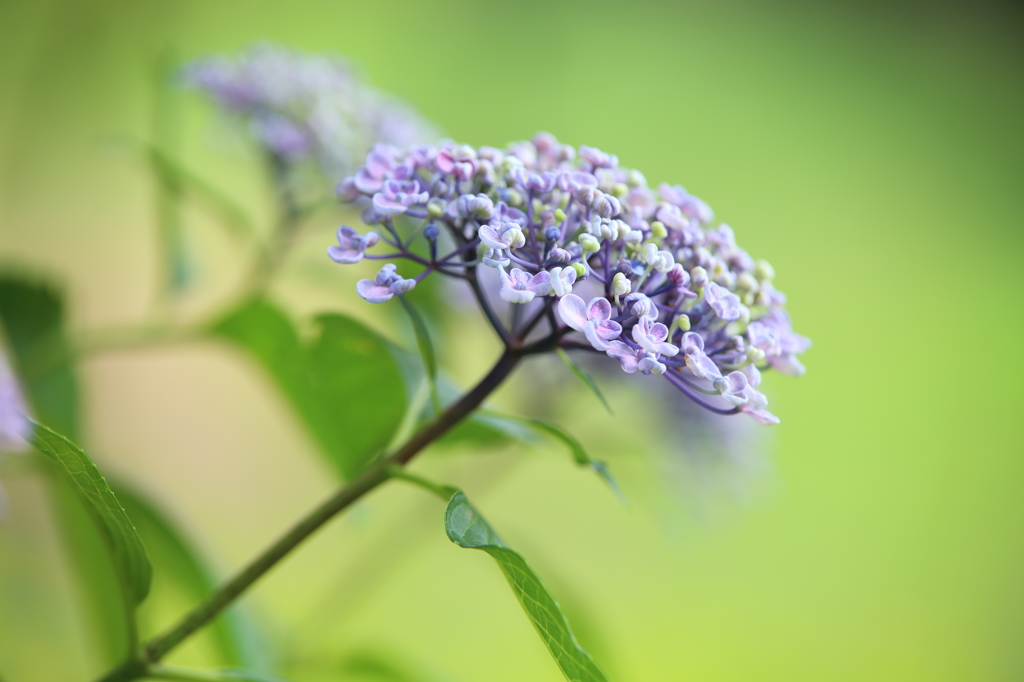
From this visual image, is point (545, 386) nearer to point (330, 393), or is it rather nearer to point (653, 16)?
point (330, 393)

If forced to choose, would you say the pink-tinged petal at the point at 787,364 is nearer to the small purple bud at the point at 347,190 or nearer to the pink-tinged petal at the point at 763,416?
the pink-tinged petal at the point at 763,416

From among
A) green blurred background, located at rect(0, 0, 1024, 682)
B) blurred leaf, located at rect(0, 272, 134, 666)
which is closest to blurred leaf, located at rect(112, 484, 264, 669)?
blurred leaf, located at rect(0, 272, 134, 666)

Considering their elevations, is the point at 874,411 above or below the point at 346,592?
above

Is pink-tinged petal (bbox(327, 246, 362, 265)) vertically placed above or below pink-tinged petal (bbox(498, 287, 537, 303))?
below

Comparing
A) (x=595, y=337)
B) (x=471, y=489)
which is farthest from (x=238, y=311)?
(x=471, y=489)

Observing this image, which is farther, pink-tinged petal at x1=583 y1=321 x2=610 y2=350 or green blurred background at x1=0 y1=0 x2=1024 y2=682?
green blurred background at x1=0 y1=0 x2=1024 y2=682

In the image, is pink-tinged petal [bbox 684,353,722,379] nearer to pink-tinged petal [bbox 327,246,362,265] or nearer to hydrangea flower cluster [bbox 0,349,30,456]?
pink-tinged petal [bbox 327,246,362,265]

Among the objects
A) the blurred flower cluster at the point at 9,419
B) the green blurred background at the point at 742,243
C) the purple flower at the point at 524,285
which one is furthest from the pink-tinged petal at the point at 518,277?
the green blurred background at the point at 742,243

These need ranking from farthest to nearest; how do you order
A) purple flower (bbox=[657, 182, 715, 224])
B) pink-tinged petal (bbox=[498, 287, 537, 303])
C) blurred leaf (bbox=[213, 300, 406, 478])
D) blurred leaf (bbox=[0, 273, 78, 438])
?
blurred leaf (bbox=[0, 273, 78, 438]), blurred leaf (bbox=[213, 300, 406, 478]), purple flower (bbox=[657, 182, 715, 224]), pink-tinged petal (bbox=[498, 287, 537, 303])
